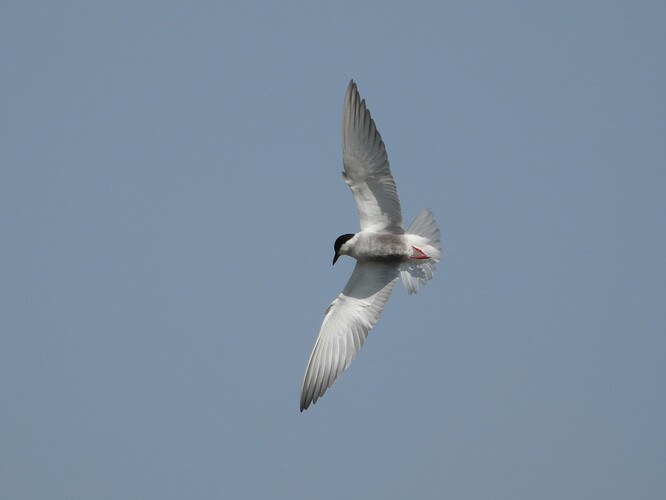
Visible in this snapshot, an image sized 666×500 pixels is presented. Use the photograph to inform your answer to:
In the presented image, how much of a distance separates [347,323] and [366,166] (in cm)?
195

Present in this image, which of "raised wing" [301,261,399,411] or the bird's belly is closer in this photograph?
"raised wing" [301,261,399,411]

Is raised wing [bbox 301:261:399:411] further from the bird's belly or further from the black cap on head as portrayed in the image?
the black cap on head

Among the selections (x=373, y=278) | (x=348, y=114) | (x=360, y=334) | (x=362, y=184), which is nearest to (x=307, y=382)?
(x=360, y=334)

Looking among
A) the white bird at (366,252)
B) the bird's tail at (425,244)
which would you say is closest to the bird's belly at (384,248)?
the white bird at (366,252)

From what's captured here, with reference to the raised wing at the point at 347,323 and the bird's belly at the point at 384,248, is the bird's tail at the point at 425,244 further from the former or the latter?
the raised wing at the point at 347,323

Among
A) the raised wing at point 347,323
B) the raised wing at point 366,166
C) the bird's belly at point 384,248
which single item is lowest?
the raised wing at point 347,323

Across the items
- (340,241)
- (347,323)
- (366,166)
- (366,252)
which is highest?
(366,166)

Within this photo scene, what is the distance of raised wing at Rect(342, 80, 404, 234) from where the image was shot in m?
10.2

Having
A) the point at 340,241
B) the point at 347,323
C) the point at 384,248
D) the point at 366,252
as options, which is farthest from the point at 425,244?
the point at 347,323

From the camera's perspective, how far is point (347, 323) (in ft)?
35.6

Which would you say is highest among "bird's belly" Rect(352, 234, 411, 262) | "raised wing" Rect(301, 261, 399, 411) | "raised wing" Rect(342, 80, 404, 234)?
"raised wing" Rect(342, 80, 404, 234)

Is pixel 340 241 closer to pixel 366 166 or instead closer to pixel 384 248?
pixel 384 248

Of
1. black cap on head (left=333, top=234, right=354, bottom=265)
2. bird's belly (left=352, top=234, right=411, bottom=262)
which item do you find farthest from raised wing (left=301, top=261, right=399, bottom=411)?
black cap on head (left=333, top=234, right=354, bottom=265)

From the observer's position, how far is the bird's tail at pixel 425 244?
10555 millimetres
